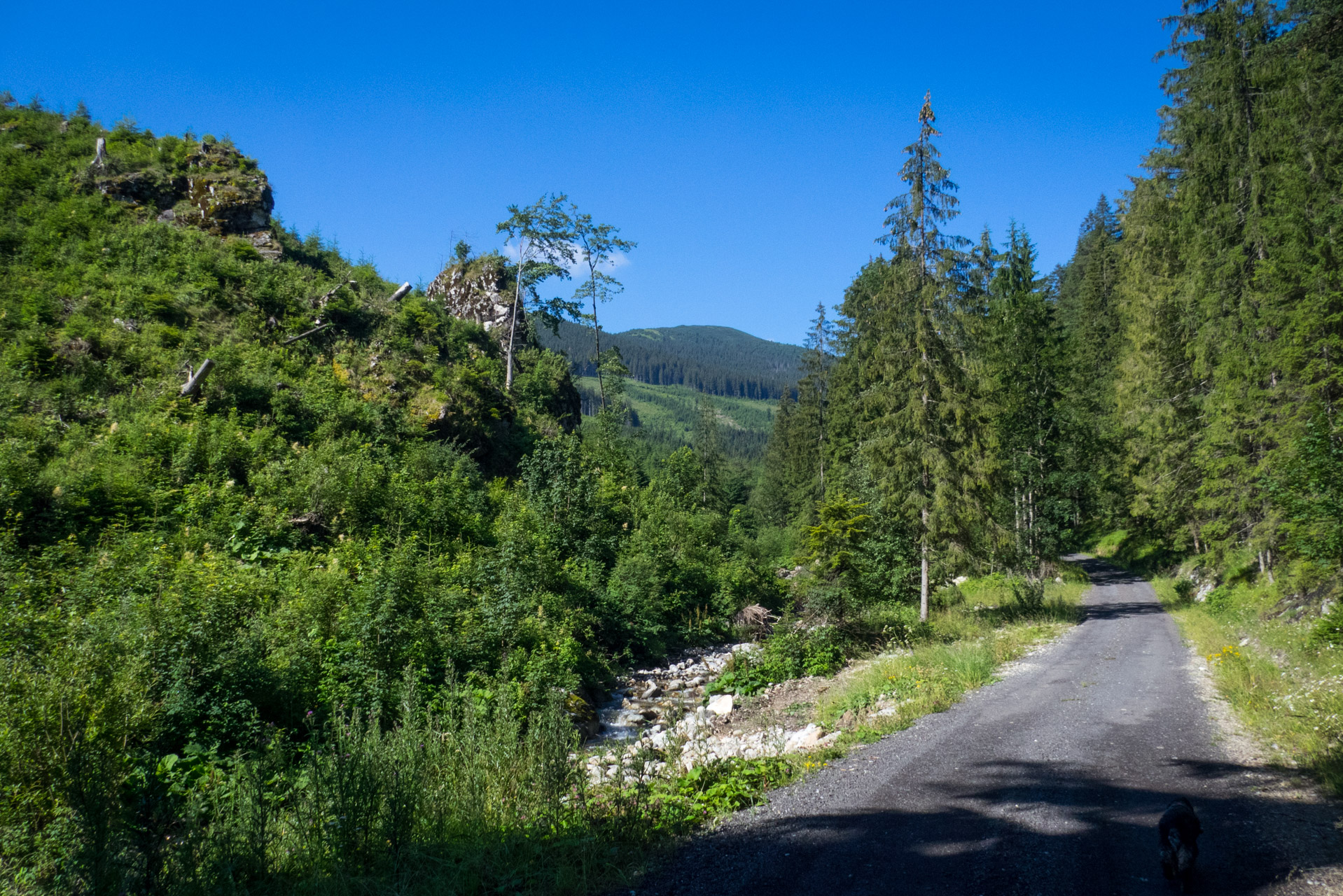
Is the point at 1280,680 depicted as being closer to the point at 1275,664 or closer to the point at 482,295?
the point at 1275,664

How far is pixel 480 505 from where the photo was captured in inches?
669

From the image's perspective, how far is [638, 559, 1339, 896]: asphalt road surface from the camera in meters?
4.24

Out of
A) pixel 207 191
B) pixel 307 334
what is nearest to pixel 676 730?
pixel 307 334

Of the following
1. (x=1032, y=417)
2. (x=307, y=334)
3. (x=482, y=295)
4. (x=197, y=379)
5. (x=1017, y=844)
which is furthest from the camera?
(x=482, y=295)

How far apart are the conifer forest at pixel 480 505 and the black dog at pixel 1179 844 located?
258cm

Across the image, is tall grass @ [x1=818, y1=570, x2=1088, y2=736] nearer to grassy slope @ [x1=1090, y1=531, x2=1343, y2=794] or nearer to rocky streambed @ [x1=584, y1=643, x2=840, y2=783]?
rocky streambed @ [x1=584, y1=643, x2=840, y2=783]

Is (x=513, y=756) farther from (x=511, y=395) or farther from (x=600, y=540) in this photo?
(x=511, y=395)

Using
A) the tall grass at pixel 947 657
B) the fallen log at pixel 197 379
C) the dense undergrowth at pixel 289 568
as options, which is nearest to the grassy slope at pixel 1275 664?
the tall grass at pixel 947 657

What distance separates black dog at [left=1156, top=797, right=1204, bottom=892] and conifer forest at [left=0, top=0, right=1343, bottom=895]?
2577 mm

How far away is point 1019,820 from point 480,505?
47.4 ft

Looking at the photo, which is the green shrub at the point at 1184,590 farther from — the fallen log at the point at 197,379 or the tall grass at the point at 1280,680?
the fallen log at the point at 197,379

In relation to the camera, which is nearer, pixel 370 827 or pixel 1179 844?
pixel 1179 844

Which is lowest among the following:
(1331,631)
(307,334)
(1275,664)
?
(1275,664)

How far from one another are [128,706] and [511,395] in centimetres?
2121
